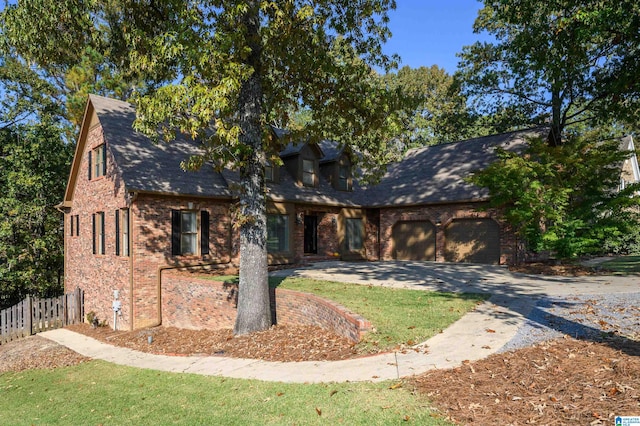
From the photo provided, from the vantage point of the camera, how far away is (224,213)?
56.4ft

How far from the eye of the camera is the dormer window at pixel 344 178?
23.0 metres

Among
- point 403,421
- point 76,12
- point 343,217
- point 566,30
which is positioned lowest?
point 403,421

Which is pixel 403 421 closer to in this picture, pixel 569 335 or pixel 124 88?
pixel 569 335

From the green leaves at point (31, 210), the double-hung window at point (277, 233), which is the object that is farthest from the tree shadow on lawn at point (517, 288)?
the green leaves at point (31, 210)

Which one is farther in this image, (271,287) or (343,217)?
(343,217)

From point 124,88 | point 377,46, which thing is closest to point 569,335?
point 377,46

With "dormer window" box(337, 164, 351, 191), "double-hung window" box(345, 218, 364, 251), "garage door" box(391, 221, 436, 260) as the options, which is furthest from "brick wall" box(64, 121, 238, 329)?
"garage door" box(391, 221, 436, 260)

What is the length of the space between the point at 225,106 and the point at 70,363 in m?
8.32

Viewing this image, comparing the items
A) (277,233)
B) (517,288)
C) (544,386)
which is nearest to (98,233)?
(277,233)

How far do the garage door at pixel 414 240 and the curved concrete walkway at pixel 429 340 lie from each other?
16.4 ft

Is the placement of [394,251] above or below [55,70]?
below

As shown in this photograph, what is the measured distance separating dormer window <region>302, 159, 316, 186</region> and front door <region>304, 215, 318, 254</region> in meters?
1.85

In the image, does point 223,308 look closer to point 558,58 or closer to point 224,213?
point 224,213

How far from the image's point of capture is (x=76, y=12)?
1028cm
